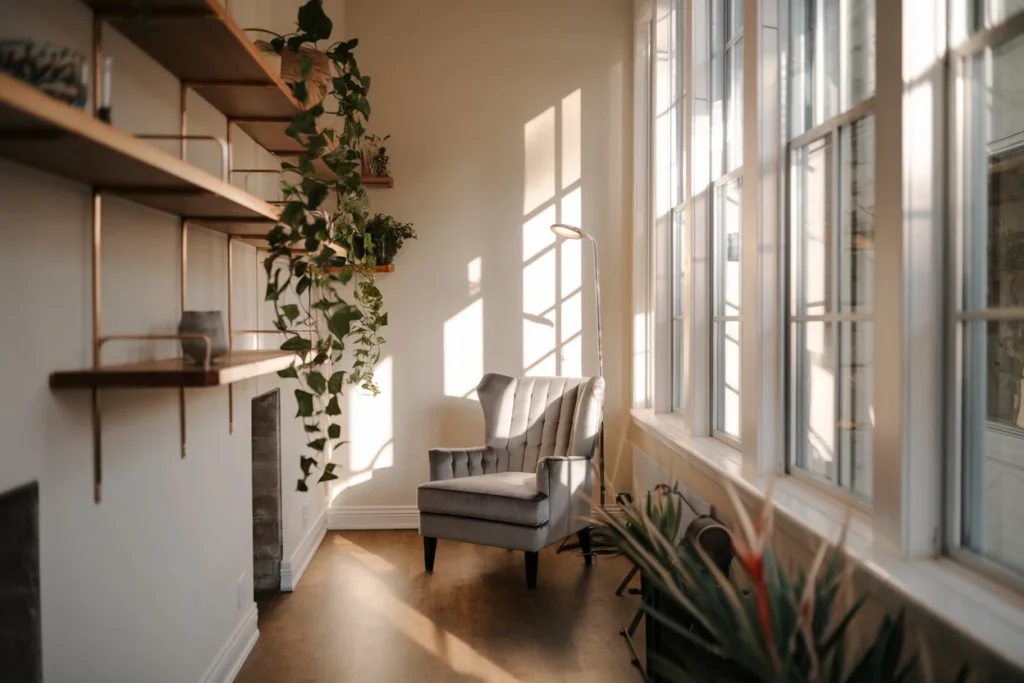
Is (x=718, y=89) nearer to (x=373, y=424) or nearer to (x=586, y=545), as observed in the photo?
(x=586, y=545)

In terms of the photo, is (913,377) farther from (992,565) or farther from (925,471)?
(992,565)

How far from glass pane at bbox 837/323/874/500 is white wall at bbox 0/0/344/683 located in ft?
6.39

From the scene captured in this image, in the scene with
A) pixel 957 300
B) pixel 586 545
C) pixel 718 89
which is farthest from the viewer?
pixel 586 545

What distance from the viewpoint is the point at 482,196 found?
16.6ft

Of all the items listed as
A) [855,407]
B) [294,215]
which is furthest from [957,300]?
[294,215]

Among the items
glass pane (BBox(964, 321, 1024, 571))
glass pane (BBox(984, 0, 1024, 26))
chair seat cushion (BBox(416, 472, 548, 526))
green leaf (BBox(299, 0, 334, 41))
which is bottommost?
chair seat cushion (BBox(416, 472, 548, 526))

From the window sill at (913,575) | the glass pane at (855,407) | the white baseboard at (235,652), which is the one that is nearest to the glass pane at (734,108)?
the glass pane at (855,407)

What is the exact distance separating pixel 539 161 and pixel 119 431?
366cm

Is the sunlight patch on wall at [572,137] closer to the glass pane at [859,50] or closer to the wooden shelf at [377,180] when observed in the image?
the wooden shelf at [377,180]

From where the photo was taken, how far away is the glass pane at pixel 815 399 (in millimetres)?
2342

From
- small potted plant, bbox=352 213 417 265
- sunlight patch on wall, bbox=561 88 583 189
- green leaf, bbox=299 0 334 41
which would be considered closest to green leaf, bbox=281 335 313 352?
green leaf, bbox=299 0 334 41

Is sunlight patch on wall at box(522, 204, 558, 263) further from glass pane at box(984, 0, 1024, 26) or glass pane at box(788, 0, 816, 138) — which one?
glass pane at box(984, 0, 1024, 26)

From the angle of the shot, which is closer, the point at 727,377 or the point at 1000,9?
the point at 1000,9

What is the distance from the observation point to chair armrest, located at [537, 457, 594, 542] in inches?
154
